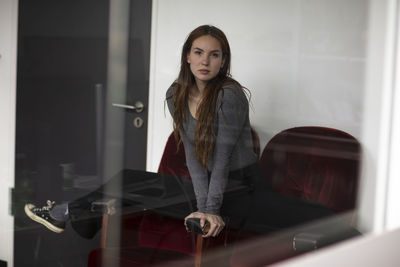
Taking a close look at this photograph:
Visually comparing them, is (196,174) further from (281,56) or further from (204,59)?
(281,56)

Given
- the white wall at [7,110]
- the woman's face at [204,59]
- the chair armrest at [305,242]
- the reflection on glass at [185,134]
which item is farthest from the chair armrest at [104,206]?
the chair armrest at [305,242]

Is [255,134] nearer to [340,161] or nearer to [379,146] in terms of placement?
[340,161]

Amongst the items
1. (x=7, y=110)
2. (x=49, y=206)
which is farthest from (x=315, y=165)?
(x=7, y=110)

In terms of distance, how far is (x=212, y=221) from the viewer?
1.53 metres

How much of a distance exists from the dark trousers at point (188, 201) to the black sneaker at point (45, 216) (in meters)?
0.04

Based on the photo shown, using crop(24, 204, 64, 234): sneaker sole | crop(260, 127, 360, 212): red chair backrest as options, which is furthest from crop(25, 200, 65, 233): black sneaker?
crop(260, 127, 360, 212): red chair backrest

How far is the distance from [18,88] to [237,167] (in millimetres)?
743

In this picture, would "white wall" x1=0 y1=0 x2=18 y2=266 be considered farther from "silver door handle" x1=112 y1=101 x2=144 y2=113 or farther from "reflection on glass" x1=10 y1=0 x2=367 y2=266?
"silver door handle" x1=112 y1=101 x2=144 y2=113

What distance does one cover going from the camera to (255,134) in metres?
1.65

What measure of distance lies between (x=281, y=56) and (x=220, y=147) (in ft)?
1.51

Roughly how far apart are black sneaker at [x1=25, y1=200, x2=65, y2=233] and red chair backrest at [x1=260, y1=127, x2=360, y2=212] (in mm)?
750

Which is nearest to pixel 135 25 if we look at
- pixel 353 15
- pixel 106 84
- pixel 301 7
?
pixel 106 84

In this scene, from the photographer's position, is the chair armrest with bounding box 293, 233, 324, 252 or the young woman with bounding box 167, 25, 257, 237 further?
the chair armrest with bounding box 293, 233, 324, 252

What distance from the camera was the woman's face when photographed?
142cm
